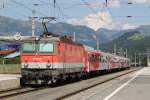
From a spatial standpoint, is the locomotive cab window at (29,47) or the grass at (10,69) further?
the grass at (10,69)

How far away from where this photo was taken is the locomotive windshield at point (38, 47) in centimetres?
3016

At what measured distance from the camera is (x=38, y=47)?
30.5m

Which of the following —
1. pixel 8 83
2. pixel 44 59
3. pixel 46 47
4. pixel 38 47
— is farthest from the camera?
pixel 38 47

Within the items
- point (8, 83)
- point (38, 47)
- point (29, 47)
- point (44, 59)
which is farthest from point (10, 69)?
point (8, 83)

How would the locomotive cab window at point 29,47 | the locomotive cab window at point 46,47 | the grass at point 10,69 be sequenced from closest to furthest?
the locomotive cab window at point 46,47 → the locomotive cab window at point 29,47 → the grass at point 10,69

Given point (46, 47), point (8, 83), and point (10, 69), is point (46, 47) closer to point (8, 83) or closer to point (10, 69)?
point (8, 83)

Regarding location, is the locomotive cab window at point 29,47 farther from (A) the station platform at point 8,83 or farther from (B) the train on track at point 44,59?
(A) the station platform at point 8,83

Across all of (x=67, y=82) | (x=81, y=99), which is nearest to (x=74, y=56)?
(x=67, y=82)

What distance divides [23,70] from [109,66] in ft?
115

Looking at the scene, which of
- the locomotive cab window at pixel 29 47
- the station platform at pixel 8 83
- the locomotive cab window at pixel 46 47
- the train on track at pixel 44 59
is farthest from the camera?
the locomotive cab window at pixel 29 47

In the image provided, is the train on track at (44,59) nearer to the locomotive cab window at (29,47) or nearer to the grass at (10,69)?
the locomotive cab window at (29,47)

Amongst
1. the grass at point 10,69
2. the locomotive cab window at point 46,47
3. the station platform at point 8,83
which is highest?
the locomotive cab window at point 46,47

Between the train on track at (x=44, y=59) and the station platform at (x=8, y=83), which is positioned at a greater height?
the train on track at (x=44, y=59)

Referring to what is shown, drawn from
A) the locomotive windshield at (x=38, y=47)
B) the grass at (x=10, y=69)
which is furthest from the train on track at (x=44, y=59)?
the grass at (x=10, y=69)
